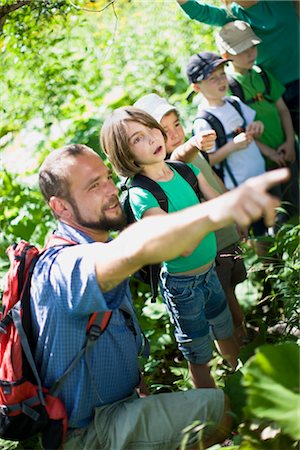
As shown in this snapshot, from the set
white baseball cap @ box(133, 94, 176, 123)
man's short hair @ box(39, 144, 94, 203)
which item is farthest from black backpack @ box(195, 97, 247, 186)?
man's short hair @ box(39, 144, 94, 203)

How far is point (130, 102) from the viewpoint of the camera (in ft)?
24.0

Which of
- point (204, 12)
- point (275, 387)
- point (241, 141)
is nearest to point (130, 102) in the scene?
point (204, 12)

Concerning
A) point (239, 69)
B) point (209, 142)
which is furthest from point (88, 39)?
point (209, 142)

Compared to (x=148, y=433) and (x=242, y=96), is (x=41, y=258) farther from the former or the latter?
(x=242, y=96)

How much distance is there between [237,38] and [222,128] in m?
0.61

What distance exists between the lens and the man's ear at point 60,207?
3197mm

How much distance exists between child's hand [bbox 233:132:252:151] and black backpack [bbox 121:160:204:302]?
73 centimetres

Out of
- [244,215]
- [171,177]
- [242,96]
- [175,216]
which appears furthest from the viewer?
[242,96]

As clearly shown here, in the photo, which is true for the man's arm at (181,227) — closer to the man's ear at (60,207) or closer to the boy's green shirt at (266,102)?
the man's ear at (60,207)

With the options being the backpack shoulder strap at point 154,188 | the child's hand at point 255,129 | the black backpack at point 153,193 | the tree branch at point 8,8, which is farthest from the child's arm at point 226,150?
the tree branch at point 8,8

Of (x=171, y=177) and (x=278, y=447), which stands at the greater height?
(x=171, y=177)

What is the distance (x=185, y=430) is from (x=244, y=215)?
42.8 inches

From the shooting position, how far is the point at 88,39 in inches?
337

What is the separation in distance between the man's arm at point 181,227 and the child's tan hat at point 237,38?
260 centimetres
